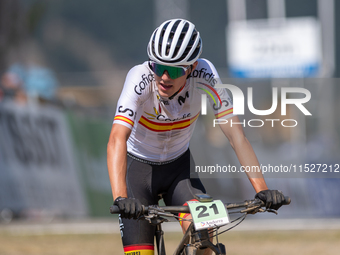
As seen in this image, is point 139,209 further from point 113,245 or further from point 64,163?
point 64,163

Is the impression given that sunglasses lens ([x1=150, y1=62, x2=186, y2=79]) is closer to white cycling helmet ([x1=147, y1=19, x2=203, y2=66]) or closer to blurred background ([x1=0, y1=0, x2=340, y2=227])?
white cycling helmet ([x1=147, y1=19, x2=203, y2=66])

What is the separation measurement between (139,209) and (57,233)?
6.74 m

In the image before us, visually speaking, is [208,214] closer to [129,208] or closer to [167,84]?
[129,208]

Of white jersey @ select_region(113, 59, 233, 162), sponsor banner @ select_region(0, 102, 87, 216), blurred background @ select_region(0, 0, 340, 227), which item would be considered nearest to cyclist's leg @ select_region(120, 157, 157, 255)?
white jersey @ select_region(113, 59, 233, 162)

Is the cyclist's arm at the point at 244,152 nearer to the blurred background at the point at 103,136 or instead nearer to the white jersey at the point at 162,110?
the white jersey at the point at 162,110

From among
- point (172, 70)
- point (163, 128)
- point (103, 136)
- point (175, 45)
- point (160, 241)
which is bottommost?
point (103, 136)

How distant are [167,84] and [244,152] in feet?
2.46

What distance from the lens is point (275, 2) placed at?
608 inches

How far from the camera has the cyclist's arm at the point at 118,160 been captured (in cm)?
358

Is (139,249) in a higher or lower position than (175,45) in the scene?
lower

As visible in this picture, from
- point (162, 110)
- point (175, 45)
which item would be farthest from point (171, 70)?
point (162, 110)

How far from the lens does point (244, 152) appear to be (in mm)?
3887

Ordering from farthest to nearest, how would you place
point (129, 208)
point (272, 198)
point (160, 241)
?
1. point (160, 241)
2. point (272, 198)
3. point (129, 208)

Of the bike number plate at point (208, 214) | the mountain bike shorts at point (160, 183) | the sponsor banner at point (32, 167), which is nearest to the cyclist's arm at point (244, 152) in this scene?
the mountain bike shorts at point (160, 183)
